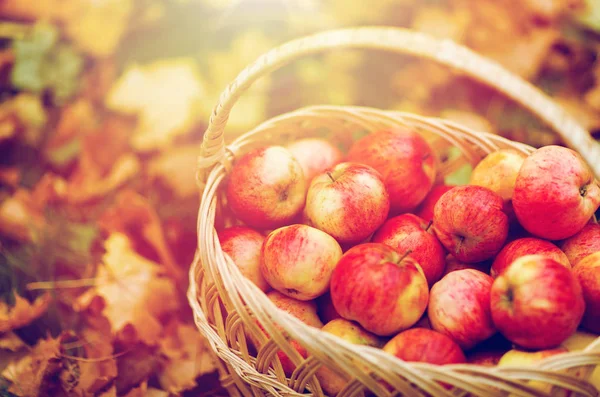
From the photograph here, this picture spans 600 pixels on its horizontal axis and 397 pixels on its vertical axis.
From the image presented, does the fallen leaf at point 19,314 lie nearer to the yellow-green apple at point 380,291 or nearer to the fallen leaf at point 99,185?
the fallen leaf at point 99,185

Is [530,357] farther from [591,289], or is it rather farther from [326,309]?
[326,309]

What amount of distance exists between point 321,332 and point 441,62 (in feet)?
1.78

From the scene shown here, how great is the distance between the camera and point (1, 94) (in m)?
2.19

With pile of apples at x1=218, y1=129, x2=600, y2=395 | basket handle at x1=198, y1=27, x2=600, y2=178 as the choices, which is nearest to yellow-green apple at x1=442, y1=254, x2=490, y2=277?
pile of apples at x1=218, y1=129, x2=600, y2=395

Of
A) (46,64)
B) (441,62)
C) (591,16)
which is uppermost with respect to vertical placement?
(591,16)

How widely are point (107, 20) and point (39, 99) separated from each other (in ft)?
1.56

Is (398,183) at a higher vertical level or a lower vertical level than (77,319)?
higher

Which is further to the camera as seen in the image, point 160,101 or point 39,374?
point 160,101

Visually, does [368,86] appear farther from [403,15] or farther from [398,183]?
[398,183]

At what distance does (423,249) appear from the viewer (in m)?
1.10

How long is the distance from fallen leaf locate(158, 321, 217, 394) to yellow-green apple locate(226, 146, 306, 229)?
357 mm

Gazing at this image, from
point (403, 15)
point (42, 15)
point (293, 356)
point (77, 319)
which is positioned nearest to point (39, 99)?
point (42, 15)

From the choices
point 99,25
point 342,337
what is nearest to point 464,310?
point 342,337

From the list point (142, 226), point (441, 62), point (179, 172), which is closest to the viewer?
→ point (441, 62)
